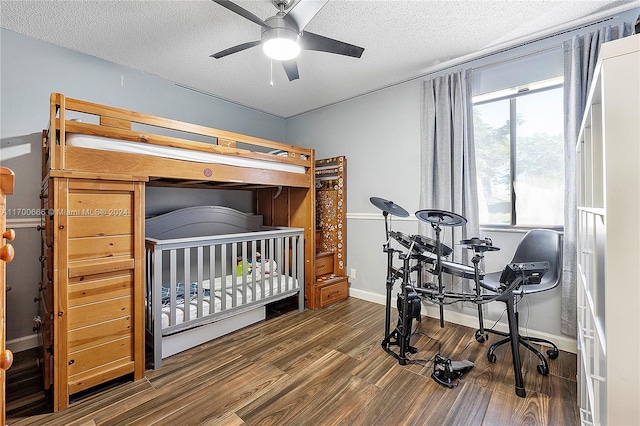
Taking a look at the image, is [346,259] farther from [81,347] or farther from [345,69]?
[81,347]

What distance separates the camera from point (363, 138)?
3354 mm

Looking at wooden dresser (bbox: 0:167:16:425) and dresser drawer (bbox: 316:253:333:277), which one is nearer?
wooden dresser (bbox: 0:167:16:425)

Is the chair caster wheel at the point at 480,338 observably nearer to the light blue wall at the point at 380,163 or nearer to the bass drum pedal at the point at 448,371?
the light blue wall at the point at 380,163

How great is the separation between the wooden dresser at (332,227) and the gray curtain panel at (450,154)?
0.99 metres

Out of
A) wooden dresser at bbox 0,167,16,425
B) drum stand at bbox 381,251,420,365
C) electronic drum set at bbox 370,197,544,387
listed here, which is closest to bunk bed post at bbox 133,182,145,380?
wooden dresser at bbox 0,167,16,425

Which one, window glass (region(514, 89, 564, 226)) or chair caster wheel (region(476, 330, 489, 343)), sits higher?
window glass (region(514, 89, 564, 226))

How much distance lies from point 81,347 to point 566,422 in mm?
2669

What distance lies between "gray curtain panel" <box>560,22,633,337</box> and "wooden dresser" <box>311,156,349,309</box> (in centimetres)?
203

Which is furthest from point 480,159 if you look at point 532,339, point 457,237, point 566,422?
point 566,422

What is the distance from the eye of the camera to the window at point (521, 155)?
7.44 ft

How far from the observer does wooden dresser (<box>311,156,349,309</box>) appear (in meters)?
3.34

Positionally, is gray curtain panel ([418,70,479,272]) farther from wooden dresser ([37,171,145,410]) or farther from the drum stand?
wooden dresser ([37,171,145,410])

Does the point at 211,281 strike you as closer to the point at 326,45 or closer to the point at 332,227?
the point at 332,227

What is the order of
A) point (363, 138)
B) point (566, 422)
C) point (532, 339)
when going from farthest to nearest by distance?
point (363, 138)
point (532, 339)
point (566, 422)
